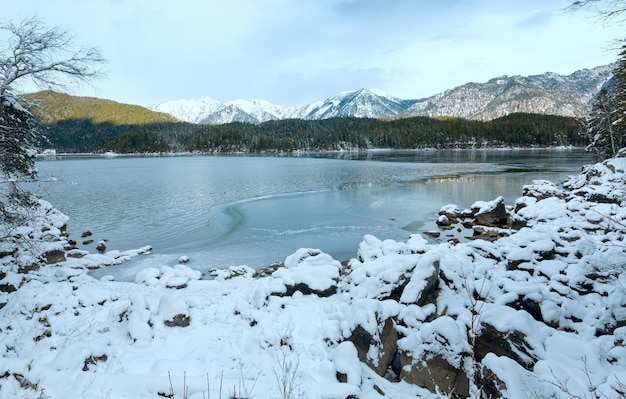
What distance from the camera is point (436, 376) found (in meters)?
6.16

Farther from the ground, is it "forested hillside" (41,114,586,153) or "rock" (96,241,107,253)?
"forested hillside" (41,114,586,153)

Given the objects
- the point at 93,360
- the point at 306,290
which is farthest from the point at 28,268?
the point at 306,290

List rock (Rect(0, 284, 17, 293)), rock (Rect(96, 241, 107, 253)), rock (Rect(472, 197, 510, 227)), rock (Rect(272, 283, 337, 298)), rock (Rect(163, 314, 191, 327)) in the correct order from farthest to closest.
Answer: rock (Rect(472, 197, 510, 227)) < rock (Rect(96, 241, 107, 253)) < rock (Rect(0, 284, 17, 293)) < rock (Rect(272, 283, 337, 298)) < rock (Rect(163, 314, 191, 327))

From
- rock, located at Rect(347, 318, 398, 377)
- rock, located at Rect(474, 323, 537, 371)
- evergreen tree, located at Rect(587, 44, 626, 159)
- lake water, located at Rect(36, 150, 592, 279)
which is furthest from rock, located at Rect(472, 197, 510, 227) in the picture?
evergreen tree, located at Rect(587, 44, 626, 159)

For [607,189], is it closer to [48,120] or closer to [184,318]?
[184,318]

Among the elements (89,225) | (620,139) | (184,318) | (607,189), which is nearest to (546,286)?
(184,318)

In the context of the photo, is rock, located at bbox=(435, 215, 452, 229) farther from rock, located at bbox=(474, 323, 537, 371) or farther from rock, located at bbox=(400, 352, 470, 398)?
rock, located at bbox=(400, 352, 470, 398)

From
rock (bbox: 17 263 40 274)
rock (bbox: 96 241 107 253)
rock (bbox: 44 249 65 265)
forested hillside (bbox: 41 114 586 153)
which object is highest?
forested hillside (bbox: 41 114 586 153)

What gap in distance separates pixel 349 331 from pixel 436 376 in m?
2.07

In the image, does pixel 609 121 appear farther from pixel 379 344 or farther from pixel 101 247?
pixel 101 247

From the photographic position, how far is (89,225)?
24234 mm

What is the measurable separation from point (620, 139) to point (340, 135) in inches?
6487

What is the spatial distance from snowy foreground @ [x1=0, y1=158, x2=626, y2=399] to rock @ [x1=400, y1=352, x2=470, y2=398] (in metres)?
0.02

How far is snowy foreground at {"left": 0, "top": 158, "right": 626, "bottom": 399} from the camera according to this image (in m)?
5.41
